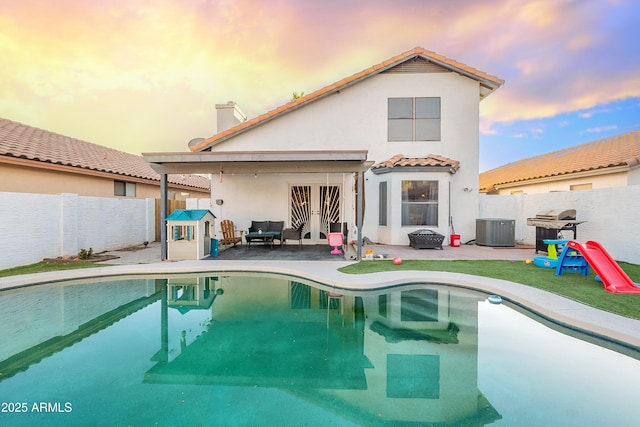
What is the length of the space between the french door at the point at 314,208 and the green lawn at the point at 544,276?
187 inches

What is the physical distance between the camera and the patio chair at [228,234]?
12.2 meters

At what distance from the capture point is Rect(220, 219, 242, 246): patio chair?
12.2 meters

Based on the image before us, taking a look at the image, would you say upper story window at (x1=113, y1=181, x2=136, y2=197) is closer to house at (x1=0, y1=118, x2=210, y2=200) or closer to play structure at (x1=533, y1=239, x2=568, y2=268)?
house at (x1=0, y1=118, x2=210, y2=200)

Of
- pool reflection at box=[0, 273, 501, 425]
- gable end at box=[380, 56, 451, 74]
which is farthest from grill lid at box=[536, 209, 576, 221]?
gable end at box=[380, 56, 451, 74]

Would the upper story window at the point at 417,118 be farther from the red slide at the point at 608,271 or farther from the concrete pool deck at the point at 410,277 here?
the red slide at the point at 608,271

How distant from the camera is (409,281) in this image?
685cm

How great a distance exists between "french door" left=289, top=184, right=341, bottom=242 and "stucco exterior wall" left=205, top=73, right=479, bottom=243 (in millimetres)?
550

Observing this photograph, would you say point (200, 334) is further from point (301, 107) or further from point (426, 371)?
point (301, 107)

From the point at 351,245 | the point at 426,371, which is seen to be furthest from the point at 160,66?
the point at 426,371

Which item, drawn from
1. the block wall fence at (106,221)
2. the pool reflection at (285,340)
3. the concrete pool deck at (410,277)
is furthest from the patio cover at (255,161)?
the pool reflection at (285,340)

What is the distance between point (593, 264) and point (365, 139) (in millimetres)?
9320

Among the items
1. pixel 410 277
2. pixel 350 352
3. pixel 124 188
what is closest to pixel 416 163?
pixel 410 277

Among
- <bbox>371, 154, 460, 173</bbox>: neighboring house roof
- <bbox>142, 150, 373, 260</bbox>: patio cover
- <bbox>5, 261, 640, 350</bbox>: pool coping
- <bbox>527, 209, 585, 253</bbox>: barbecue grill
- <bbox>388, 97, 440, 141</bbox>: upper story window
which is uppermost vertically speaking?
<bbox>388, 97, 440, 141</bbox>: upper story window

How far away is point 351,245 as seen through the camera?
12.7m
